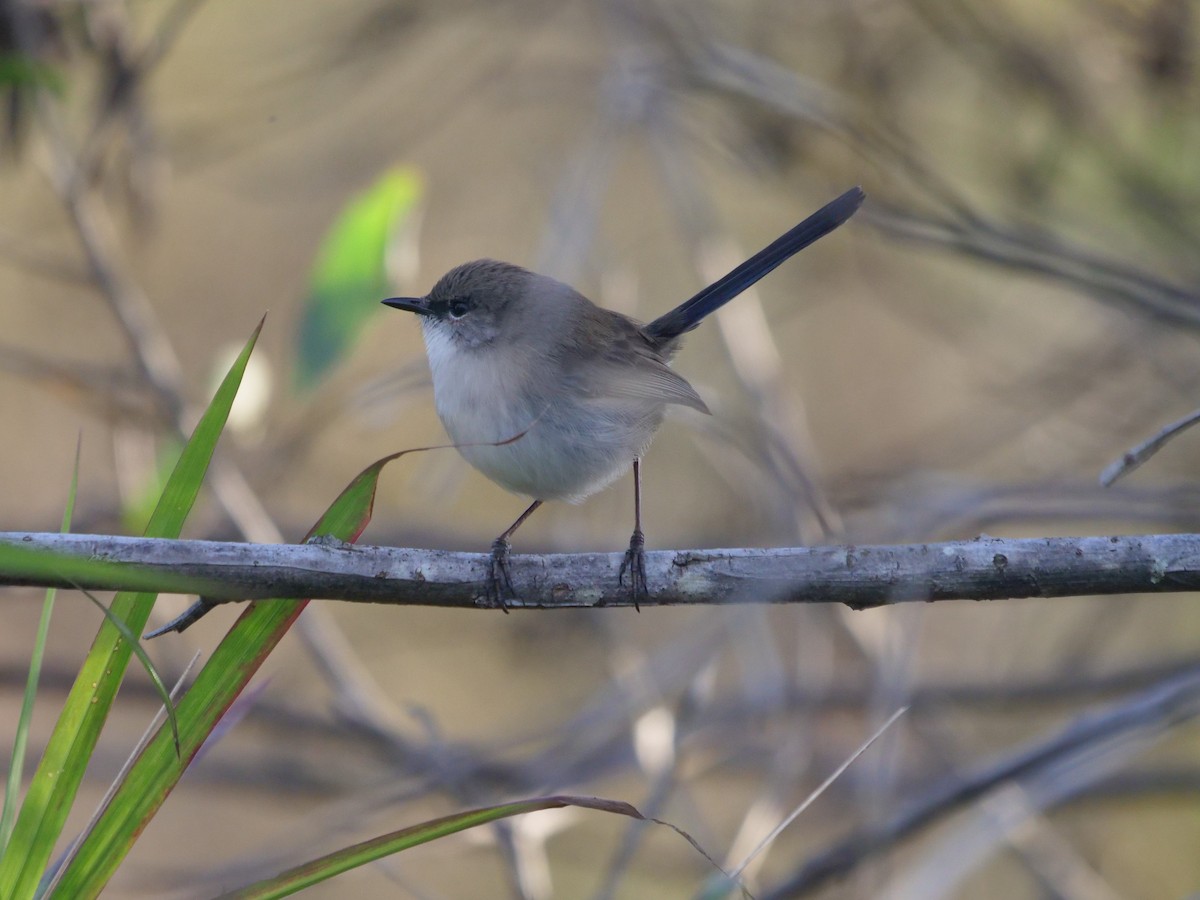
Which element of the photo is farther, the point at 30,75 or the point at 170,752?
the point at 30,75

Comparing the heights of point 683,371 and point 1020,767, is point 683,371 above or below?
above

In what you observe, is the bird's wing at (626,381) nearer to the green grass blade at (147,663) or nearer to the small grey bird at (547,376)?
the small grey bird at (547,376)

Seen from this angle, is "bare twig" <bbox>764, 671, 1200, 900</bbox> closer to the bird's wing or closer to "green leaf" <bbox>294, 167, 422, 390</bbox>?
the bird's wing

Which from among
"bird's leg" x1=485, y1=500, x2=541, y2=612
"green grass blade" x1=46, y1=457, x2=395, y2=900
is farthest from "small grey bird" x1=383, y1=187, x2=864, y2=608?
"green grass blade" x1=46, y1=457, x2=395, y2=900

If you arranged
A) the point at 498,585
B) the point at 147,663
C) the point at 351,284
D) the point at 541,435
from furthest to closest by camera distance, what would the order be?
the point at 351,284
the point at 541,435
the point at 498,585
the point at 147,663

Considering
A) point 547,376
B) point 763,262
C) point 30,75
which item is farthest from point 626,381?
point 30,75

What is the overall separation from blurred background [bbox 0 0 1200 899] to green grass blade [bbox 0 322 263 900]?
36.2 inches

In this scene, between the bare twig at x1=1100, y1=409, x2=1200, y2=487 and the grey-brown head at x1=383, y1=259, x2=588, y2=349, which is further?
the grey-brown head at x1=383, y1=259, x2=588, y2=349

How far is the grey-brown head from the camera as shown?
3340 mm

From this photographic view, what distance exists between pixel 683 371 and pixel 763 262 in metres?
3.16

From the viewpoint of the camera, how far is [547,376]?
3.14 meters

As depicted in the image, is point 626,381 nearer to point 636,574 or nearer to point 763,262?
point 763,262

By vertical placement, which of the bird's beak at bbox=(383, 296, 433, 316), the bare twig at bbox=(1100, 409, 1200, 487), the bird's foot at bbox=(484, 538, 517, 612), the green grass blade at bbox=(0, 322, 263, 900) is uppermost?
the bird's beak at bbox=(383, 296, 433, 316)

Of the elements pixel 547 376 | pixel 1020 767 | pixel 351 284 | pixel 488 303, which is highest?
pixel 351 284
